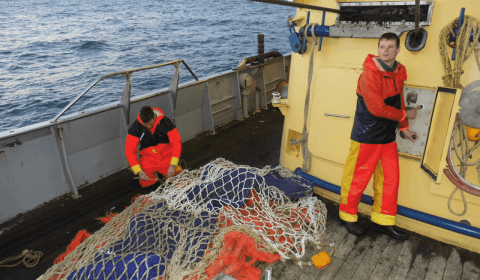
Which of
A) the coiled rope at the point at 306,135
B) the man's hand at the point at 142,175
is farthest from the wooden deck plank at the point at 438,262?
the man's hand at the point at 142,175

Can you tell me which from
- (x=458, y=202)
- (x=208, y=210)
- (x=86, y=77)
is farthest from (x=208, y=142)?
(x=86, y=77)

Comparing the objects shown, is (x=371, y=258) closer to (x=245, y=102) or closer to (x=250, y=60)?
(x=245, y=102)

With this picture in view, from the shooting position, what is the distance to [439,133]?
270 centimetres

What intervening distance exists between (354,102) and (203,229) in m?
1.77

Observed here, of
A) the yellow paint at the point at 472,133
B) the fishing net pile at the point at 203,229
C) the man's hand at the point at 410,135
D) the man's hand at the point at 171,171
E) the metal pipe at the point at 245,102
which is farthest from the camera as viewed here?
the metal pipe at the point at 245,102

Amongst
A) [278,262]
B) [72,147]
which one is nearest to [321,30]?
[278,262]

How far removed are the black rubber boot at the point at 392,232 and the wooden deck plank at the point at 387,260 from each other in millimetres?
41

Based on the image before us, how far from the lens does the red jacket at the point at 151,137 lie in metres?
4.13

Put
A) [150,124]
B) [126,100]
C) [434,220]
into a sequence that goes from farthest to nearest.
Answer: [126,100]
[150,124]
[434,220]

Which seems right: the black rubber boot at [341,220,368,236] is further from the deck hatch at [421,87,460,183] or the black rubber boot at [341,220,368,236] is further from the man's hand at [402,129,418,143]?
the man's hand at [402,129,418,143]

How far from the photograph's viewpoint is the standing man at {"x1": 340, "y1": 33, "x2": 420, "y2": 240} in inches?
103

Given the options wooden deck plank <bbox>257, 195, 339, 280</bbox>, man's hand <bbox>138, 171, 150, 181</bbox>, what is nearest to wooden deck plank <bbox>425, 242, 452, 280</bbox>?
wooden deck plank <bbox>257, 195, 339, 280</bbox>

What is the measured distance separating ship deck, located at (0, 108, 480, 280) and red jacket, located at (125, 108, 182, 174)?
496 millimetres

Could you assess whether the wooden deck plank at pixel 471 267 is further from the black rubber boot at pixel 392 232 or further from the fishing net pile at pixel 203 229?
the fishing net pile at pixel 203 229
